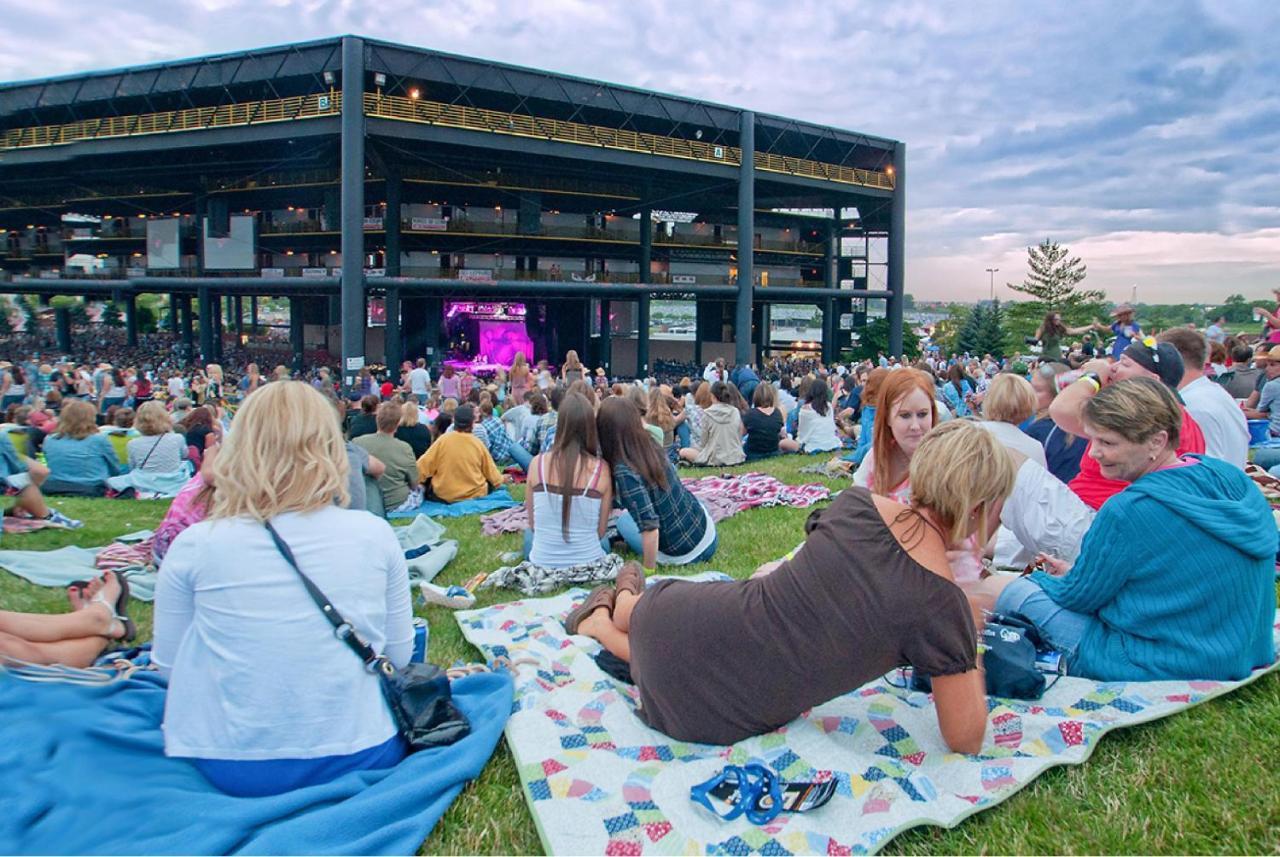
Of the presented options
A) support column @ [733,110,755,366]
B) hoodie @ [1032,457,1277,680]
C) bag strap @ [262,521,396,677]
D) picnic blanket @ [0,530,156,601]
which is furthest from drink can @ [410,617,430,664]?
support column @ [733,110,755,366]

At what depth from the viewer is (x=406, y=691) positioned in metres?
3.07

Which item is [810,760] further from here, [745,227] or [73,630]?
[745,227]

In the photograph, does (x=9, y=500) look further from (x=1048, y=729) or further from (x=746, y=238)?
(x=746, y=238)

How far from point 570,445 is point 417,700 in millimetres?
2696

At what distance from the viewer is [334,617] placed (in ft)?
8.97

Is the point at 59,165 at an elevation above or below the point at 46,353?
above

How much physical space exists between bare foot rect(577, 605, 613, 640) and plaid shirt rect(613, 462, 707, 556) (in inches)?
70.0

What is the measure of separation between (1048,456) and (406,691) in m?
4.91

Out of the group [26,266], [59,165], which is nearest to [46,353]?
[26,266]

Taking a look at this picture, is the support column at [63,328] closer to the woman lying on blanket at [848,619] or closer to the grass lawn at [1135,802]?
the grass lawn at [1135,802]

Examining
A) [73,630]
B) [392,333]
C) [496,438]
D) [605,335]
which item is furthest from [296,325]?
[73,630]

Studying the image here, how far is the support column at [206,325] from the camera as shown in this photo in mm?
38250

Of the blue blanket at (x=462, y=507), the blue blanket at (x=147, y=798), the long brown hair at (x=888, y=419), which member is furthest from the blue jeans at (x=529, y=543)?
the blue blanket at (x=147, y=798)

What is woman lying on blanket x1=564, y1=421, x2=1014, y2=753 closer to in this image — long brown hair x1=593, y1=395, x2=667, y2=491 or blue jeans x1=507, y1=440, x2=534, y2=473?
long brown hair x1=593, y1=395, x2=667, y2=491
